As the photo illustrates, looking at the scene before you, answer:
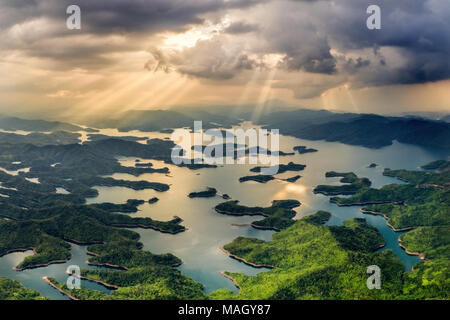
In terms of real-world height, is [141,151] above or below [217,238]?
above

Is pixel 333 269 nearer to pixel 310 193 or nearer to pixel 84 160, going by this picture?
pixel 310 193

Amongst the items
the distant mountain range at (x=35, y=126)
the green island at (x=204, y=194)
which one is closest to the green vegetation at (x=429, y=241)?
the green island at (x=204, y=194)

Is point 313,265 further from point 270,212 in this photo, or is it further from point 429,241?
point 270,212

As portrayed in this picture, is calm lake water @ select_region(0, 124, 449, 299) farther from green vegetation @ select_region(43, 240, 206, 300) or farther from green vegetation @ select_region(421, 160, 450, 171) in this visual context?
green vegetation @ select_region(421, 160, 450, 171)

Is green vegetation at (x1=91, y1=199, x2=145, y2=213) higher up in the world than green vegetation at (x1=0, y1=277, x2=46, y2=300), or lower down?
higher up

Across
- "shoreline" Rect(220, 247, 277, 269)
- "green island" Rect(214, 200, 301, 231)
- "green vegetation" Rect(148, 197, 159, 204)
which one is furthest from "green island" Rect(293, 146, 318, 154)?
"shoreline" Rect(220, 247, 277, 269)
